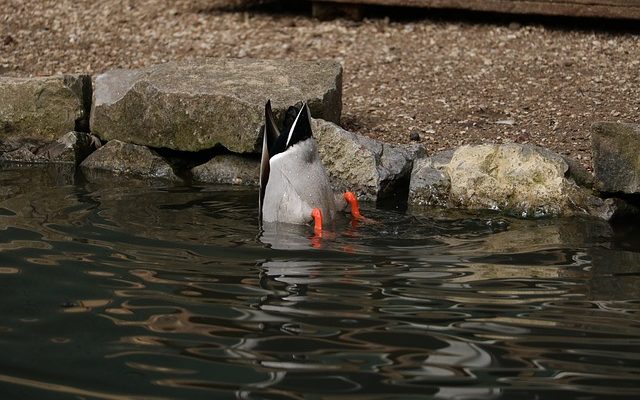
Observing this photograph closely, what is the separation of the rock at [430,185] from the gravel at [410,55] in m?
0.76

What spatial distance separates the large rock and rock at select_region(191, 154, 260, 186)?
12 centimetres

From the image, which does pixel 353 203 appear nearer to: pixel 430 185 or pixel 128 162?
pixel 430 185

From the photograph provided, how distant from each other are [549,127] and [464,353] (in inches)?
167

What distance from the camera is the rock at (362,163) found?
6988 mm

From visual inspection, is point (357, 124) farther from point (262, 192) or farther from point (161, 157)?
point (262, 192)

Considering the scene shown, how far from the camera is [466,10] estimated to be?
1030 centimetres

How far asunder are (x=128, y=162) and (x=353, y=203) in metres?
1.92

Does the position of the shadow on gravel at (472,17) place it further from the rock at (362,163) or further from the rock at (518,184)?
the rock at (518,184)

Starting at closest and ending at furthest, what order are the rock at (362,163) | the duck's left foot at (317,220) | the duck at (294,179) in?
1. the duck's left foot at (317,220)
2. the duck at (294,179)
3. the rock at (362,163)

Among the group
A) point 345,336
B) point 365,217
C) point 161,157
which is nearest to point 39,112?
point 161,157

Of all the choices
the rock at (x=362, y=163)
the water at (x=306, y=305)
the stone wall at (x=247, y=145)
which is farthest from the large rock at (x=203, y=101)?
the water at (x=306, y=305)

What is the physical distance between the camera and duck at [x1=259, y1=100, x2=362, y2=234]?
20.4ft

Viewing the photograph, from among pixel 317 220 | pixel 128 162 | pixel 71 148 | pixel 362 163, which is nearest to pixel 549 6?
pixel 362 163

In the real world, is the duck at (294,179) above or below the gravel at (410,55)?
below
